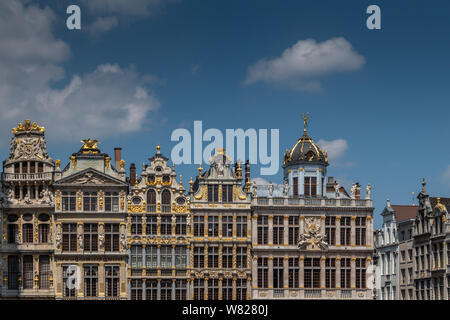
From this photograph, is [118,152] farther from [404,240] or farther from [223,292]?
[404,240]

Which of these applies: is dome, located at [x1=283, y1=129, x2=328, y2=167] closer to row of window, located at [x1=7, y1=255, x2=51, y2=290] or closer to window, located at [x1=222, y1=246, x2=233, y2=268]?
window, located at [x1=222, y1=246, x2=233, y2=268]

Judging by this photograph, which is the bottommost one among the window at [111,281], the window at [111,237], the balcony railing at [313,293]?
the balcony railing at [313,293]

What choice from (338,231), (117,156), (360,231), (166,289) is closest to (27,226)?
(117,156)

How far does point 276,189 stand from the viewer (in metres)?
72.6

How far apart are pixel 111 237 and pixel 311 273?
15.1 metres

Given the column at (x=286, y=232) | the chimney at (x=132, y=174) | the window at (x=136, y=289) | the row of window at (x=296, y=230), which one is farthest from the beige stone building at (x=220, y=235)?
the chimney at (x=132, y=174)

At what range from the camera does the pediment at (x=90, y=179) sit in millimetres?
67688

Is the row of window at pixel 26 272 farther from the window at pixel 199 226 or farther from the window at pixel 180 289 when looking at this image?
the window at pixel 199 226

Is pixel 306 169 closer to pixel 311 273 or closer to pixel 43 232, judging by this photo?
pixel 311 273

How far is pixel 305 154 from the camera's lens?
71188 mm

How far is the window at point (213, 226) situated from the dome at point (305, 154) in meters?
7.66

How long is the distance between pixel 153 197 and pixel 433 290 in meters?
22.0
